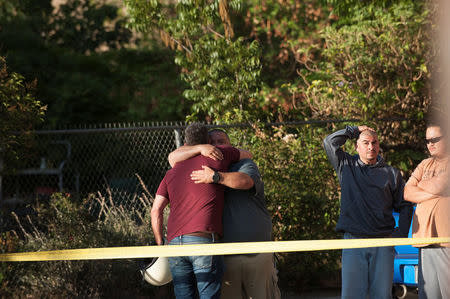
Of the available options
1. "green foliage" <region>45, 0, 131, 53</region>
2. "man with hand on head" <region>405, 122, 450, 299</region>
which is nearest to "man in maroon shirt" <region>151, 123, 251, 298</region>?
"man with hand on head" <region>405, 122, 450, 299</region>

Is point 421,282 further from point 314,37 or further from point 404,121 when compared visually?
point 314,37

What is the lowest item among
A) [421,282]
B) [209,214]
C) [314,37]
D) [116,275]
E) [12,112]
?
[116,275]

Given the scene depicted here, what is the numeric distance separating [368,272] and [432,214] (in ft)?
2.20

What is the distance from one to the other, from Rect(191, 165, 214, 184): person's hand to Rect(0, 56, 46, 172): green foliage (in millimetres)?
3853

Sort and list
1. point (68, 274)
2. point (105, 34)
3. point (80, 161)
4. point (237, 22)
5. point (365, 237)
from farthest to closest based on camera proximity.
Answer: point (105, 34), point (237, 22), point (80, 161), point (68, 274), point (365, 237)

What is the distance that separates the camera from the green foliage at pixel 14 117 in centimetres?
769

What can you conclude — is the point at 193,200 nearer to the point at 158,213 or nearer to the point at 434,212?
the point at 158,213

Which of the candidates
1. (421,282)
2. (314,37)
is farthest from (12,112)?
(314,37)

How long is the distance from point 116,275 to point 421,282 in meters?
3.52

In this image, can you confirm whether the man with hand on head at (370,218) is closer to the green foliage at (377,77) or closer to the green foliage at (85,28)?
the green foliage at (377,77)

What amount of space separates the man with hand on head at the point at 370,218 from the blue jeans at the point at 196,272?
110 centimetres

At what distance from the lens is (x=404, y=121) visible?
9242 mm

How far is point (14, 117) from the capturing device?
777cm

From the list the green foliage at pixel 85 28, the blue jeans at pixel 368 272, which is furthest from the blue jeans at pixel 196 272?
the green foliage at pixel 85 28
